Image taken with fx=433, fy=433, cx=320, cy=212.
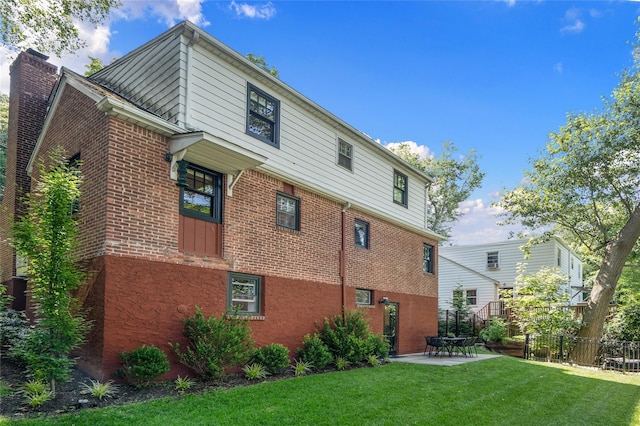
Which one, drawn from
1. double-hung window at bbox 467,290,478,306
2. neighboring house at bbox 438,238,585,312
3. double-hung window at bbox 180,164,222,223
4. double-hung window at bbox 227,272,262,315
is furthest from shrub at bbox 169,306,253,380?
double-hung window at bbox 467,290,478,306

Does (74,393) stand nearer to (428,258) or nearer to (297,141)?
(297,141)

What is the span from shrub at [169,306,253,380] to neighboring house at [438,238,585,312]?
759 inches

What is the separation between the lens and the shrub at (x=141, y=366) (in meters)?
6.85

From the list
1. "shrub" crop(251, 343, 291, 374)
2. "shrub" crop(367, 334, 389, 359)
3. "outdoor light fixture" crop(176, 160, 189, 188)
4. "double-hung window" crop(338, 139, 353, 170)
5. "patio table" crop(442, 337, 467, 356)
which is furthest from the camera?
"patio table" crop(442, 337, 467, 356)

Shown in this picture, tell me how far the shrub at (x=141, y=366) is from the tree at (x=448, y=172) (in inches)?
1061

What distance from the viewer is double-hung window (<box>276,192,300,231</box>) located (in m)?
10.8

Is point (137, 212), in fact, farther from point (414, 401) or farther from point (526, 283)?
point (526, 283)

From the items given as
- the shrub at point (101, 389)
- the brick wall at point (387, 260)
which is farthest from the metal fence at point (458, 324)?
the shrub at point (101, 389)

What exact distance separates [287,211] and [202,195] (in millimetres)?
2584

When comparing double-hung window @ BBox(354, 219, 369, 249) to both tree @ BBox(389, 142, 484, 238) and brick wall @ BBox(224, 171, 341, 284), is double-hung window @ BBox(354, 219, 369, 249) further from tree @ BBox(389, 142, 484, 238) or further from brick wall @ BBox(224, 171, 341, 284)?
tree @ BBox(389, 142, 484, 238)

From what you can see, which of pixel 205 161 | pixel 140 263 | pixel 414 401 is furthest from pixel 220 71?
pixel 414 401

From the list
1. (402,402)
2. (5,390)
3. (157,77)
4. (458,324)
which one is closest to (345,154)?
(157,77)

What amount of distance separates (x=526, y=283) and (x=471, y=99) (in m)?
8.10

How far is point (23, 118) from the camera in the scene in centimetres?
1201
